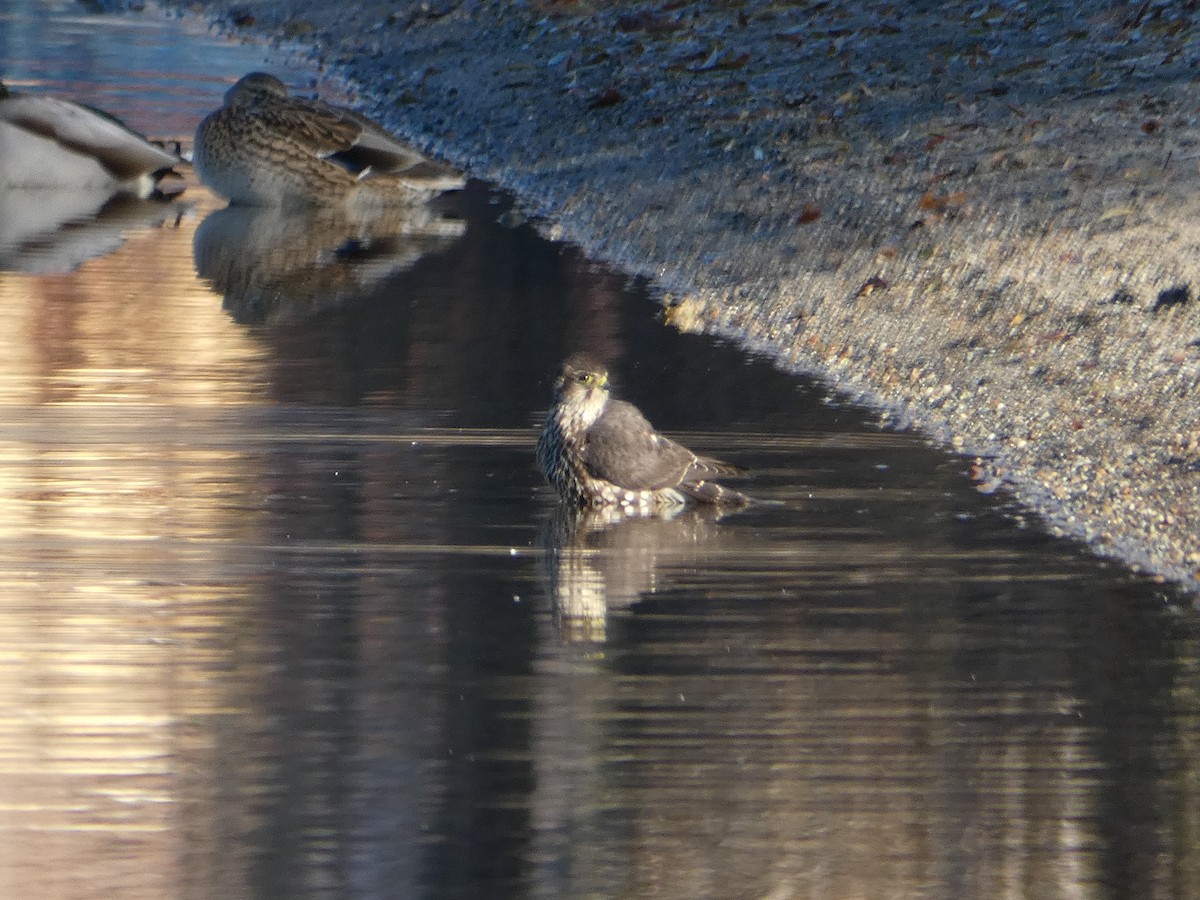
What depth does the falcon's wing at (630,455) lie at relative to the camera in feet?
23.5

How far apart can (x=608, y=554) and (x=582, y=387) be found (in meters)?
0.59

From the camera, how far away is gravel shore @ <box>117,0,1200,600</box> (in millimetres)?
8234

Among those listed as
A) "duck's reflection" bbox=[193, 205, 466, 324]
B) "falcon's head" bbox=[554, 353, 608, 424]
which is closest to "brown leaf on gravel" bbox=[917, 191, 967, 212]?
"duck's reflection" bbox=[193, 205, 466, 324]

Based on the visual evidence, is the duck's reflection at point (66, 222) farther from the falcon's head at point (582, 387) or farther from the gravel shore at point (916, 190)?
the falcon's head at point (582, 387)

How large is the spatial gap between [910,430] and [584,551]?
1783mm

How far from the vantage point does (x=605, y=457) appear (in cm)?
715

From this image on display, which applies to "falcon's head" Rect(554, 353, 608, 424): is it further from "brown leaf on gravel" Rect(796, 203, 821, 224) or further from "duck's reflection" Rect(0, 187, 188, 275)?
"duck's reflection" Rect(0, 187, 188, 275)

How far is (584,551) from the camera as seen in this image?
6898mm

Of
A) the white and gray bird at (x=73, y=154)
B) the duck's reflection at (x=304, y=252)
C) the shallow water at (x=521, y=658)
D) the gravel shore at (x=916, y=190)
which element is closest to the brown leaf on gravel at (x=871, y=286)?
the gravel shore at (x=916, y=190)

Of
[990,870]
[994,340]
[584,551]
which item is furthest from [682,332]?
[990,870]

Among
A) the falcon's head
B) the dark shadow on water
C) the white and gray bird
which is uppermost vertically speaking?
the white and gray bird

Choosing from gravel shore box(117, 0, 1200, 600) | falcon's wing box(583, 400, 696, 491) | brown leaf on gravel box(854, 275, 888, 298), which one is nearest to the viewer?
falcon's wing box(583, 400, 696, 491)

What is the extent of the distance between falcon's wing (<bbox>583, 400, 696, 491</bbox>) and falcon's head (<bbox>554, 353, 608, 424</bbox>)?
49 mm

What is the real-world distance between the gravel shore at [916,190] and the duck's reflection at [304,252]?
76cm
